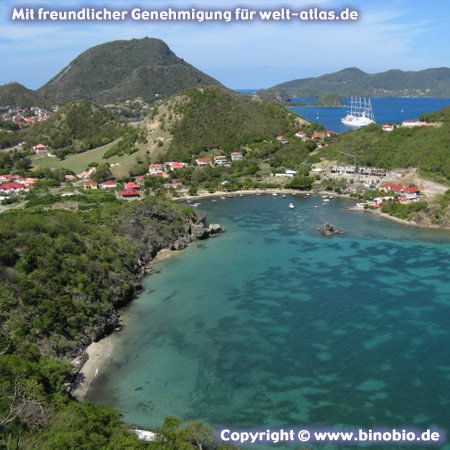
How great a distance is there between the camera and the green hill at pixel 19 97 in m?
154

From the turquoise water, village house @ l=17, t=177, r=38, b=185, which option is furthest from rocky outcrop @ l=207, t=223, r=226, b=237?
village house @ l=17, t=177, r=38, b=185

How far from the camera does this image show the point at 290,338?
26.3 metres

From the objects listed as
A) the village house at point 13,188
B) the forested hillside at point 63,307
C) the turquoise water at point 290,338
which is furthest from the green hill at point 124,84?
the turquoise water at point 290,338

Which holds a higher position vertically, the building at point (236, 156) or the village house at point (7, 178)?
the building at point (236, 156)

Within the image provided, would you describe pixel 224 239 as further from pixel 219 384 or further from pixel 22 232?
pixel 219 384

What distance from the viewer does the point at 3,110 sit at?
144500mm

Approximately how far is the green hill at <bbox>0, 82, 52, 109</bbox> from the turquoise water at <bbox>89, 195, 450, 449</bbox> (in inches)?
5386

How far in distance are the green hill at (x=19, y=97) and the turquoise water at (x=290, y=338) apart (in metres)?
137

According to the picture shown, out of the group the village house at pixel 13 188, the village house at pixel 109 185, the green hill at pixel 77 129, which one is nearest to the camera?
the village house at pixel 13 188

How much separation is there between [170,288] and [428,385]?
19.3 m

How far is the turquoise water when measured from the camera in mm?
20719

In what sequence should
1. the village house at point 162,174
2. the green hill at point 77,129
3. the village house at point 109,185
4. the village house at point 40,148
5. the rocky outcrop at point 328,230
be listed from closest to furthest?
the rocky outcrop at point 328,230 → the village house at point 109,185 → the village house at point 162,174 → the village house at point 40,148 → the green hill at point 77,129

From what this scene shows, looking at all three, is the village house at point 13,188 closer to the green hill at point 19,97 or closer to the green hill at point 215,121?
the green hill at point 215,121

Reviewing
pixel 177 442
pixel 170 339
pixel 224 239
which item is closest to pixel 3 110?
pixel 224 239
